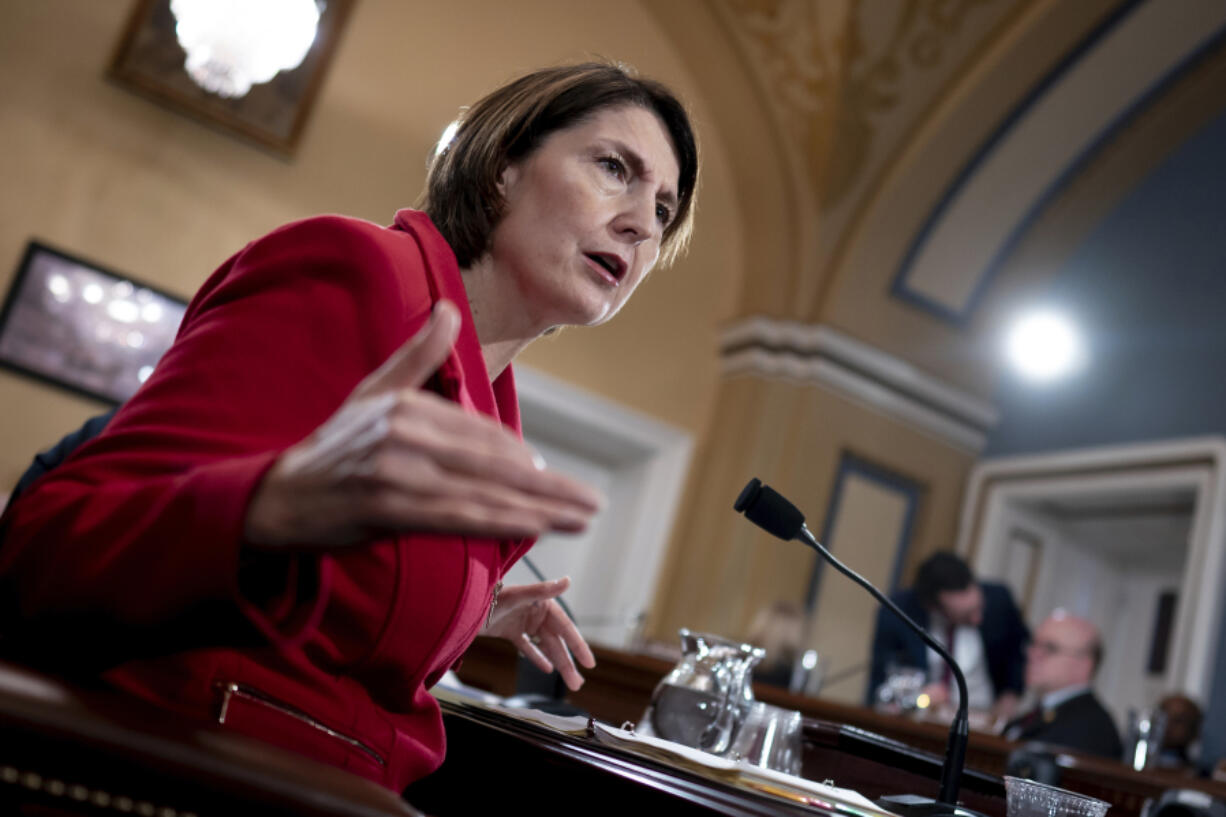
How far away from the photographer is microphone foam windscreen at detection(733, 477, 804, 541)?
1367 mm

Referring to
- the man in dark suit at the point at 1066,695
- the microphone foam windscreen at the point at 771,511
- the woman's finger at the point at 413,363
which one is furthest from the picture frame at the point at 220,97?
the woman's finger at the point at 413,363

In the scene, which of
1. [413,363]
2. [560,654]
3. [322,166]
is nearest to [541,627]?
[560,654]

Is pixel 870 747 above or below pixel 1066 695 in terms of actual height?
below

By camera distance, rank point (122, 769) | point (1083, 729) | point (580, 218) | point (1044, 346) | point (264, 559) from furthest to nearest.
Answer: point (1044, 346) < point (1083, 729) < point (580, 218) < point (264, 559) < point (122, 769)

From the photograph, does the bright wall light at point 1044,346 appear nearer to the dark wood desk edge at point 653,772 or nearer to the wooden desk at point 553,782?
the wooden desk at point 553,782

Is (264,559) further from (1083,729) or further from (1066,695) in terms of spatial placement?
(1066,695)

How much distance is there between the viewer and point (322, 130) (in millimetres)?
5238

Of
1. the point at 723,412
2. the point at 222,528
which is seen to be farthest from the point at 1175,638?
the point at 222,528

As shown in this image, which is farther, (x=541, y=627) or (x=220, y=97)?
(x=220, y=97)

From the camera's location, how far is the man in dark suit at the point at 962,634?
15.4 ft

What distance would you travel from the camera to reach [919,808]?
1123 millimetres

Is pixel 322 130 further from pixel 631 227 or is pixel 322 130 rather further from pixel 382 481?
pixel 382 481

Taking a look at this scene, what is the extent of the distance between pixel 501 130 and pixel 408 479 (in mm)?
776

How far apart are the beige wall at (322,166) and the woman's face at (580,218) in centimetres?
312
